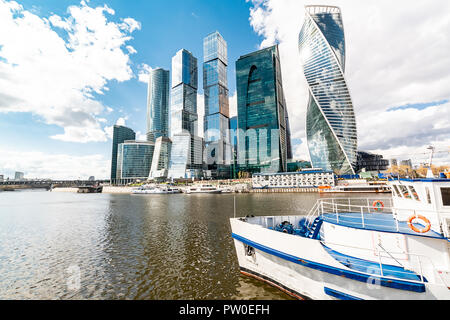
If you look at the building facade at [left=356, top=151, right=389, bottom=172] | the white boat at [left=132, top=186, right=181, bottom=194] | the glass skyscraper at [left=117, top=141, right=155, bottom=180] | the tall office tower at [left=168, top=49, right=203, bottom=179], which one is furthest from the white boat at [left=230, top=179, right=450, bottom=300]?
the building facade at [left=356, top=151, right=389, bottom=172]

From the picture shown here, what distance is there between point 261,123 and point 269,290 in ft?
467

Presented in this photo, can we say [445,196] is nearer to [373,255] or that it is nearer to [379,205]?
[373,255]

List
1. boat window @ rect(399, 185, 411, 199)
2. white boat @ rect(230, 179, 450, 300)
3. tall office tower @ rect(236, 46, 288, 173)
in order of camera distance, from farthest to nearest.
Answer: tall office tower @ rect(236, 46, 288, 173) < boat window @ rect(399, 185, 411, 199) < white boat @ rect(230, 179, 450, 300)

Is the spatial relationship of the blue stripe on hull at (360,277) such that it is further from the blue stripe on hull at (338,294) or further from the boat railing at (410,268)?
the blue stripe on hull at (338,294)

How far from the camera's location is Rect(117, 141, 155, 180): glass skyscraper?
187000mm

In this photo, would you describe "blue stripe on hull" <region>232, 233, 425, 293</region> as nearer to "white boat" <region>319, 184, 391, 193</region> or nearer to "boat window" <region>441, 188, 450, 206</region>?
"boat window" <region>441, 188, 450, 206</region>

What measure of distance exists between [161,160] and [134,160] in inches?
1473

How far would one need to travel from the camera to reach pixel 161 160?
17300 cm

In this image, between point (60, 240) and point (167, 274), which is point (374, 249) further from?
point (60, 240)

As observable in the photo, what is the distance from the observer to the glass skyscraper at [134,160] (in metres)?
187

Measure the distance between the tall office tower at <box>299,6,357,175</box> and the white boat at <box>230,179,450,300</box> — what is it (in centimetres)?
11429

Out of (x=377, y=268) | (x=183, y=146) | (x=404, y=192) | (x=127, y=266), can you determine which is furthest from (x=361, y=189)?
(x=183, y=146)

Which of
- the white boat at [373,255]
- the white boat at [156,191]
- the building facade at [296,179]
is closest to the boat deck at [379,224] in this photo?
the white boat at [373,255]

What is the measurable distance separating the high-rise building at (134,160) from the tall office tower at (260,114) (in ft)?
334
